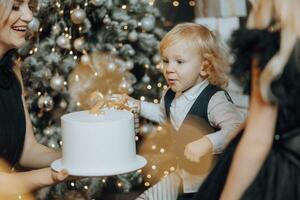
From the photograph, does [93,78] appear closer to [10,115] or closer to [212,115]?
[10,115]

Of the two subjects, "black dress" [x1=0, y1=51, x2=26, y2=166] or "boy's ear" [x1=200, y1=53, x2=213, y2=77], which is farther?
"black dress" [x1=0, y1=51, x2=26, y2=166]

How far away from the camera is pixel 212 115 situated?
3.43 feet

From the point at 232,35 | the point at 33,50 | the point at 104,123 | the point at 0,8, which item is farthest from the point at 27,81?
the point at 232,35

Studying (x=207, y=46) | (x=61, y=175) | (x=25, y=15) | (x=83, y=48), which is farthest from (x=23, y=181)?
(x=83, y=48)

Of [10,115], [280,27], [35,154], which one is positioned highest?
[280,27]

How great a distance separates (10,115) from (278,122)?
588 millimetres

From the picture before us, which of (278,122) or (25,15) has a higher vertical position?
(25,15)

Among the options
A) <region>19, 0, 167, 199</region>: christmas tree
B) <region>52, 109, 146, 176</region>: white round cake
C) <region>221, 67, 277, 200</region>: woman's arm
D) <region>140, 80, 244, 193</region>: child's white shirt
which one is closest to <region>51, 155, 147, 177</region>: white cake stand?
<region>52, 109, 146, 176</region>: white round cake

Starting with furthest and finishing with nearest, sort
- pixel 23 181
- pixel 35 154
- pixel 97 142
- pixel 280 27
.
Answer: pixel 35 154
pixel 23 181
pixel 97 142
pixel 280 27

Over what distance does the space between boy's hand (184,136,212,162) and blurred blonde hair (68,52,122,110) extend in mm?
553

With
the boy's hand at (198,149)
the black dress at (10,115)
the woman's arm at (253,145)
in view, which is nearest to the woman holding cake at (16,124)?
the black dress at (10,115)

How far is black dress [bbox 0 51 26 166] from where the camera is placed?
3.84 ft

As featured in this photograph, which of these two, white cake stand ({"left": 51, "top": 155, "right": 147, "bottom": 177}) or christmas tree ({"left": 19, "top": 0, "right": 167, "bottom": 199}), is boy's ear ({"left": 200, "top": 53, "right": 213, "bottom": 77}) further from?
christmas tree ({"left": 19, "top": 0, "right": 167, "bottom": 199})

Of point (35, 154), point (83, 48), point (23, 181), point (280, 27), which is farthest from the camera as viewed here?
point (83, 48)
